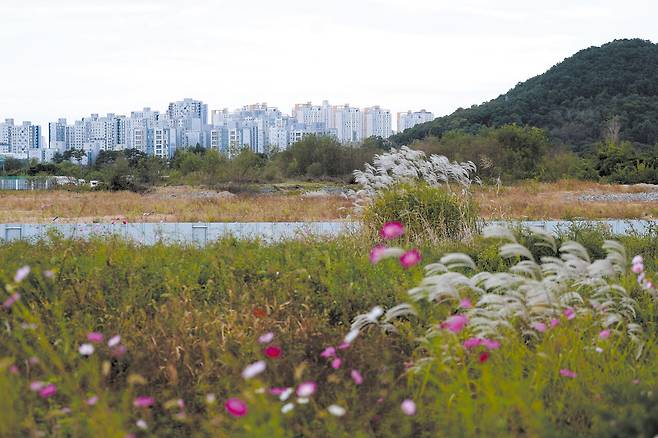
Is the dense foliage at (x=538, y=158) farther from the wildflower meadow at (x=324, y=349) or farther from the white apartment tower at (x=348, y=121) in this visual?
the white apartment tower at (x=348, y=121)

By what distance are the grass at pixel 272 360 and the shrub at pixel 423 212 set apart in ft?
8.43

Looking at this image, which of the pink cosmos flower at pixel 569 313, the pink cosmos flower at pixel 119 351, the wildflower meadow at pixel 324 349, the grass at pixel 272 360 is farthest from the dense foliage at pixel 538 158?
the pink cosmos flower at pixel 119 351

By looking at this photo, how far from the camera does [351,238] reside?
344 inches

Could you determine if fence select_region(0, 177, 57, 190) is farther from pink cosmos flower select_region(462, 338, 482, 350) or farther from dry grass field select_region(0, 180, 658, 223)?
pink cosmos flower select_region(462, 338, 482, 350)

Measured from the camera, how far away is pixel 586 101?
5184 centimetres

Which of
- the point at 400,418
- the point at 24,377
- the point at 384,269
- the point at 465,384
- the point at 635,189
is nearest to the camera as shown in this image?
the point at 400,418

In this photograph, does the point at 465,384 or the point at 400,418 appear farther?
the point at 465,384

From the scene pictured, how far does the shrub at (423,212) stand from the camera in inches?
368

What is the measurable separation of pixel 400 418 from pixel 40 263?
369 centimetres

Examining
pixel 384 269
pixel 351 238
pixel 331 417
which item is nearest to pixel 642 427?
pixel 331 417

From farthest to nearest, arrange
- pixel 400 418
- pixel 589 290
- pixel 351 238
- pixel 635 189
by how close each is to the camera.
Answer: pixel 635 189
pixel 351 238
pixel 589 290
pixel 400 418

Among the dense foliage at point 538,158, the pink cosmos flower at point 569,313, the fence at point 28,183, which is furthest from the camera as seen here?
the dense foliage at point 538,158

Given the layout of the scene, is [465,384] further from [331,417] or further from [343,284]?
[343,284]

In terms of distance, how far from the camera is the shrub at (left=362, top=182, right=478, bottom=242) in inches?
→ 368
